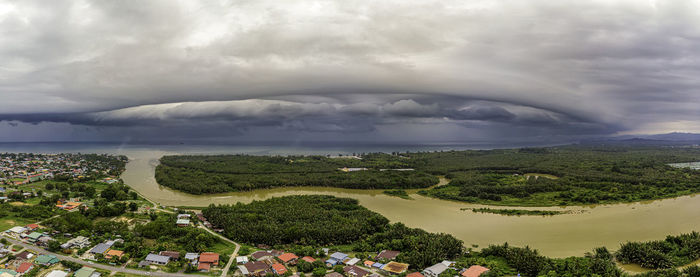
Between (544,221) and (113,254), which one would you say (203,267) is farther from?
(544,221)

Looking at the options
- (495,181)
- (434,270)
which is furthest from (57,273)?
(495,181)

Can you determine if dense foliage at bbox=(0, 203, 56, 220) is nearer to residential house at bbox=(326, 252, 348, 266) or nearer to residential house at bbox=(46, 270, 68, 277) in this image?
residential house at bbox=(46, 270, 68, 277)

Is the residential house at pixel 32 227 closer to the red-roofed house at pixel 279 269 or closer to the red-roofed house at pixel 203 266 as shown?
the red-roofed house at pixel 203 266

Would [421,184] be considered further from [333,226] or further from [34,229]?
[34,229]

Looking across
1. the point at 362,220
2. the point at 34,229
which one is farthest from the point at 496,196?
the point at 34,229

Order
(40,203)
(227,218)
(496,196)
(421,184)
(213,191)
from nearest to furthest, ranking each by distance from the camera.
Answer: (227,218) → (40,203) → (496,196) → (213,191) → (421,184)

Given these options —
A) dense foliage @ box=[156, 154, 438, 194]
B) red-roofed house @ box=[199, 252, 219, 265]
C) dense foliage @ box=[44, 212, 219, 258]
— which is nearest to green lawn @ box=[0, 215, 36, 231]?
dense foliage @ box=[44, 212, 219, 258]

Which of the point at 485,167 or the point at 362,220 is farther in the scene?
the point at 485,167
